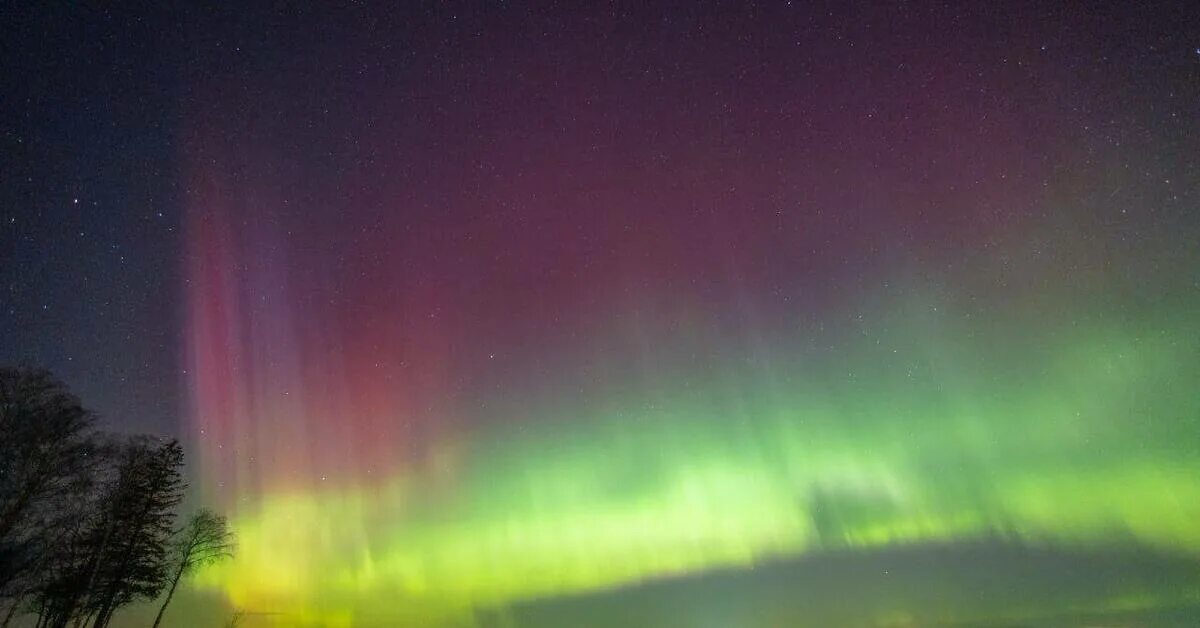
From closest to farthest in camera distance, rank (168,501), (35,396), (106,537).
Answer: (35,396), (106,537), (168,501)

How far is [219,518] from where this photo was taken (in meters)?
40.7

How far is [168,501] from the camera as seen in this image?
1419 inches

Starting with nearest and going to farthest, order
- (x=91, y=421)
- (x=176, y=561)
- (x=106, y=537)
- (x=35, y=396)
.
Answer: (x=35, y=396) → (x=91, y=421) → (x=106, y=537) → (x=176, y=561)

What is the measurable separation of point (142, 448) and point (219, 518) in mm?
7790

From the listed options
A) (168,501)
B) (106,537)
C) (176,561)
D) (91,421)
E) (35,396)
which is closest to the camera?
(35,396)

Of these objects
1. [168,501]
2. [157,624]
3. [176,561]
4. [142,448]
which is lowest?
[157,624]

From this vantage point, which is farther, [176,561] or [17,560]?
[176,561]

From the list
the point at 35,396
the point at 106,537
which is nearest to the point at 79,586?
the point at 106,537

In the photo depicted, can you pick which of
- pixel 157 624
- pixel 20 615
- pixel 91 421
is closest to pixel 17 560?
pixel 20 615

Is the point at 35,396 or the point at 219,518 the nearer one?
the point at 35,396

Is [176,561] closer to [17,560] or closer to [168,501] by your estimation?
[168,501]

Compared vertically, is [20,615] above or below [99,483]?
below

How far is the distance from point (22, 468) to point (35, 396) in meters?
2.79

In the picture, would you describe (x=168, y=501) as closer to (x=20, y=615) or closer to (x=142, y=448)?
(x=142, y=448)
